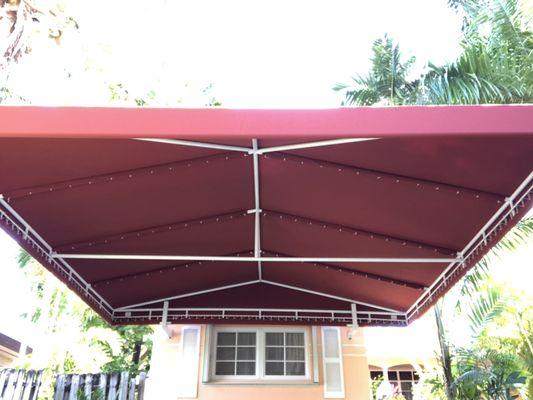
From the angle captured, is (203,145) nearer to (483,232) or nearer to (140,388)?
(483,232)

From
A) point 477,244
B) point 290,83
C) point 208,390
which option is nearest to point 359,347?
point 208,390

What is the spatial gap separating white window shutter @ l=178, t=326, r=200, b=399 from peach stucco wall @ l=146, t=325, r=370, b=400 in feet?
0.17

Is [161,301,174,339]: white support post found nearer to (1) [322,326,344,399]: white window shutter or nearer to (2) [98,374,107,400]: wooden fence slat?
(2) [98,374,107,400]: wooden fence slat

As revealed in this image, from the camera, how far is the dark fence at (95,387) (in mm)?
5348

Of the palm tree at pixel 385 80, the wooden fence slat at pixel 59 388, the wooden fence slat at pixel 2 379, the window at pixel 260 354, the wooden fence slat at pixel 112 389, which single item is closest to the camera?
the wooden fence slat at pixel 2 379

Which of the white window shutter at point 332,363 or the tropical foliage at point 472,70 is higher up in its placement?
the tropical foliage at point 472,70

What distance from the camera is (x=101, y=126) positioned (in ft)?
10.1

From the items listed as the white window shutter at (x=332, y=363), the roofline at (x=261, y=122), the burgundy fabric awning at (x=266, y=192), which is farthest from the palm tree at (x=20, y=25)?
the white window shutter at (x=332, y=363)

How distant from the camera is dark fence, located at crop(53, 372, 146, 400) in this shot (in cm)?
535

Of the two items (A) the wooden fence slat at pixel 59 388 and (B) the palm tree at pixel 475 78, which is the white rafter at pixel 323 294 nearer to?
(B) the palm tree at pixel 475 78

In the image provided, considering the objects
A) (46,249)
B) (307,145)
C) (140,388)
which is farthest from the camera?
(140,388)

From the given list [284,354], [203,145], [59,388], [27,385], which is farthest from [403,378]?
[203,145]

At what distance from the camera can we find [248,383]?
7.83 m

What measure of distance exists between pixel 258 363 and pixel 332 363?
1229 millimetres
